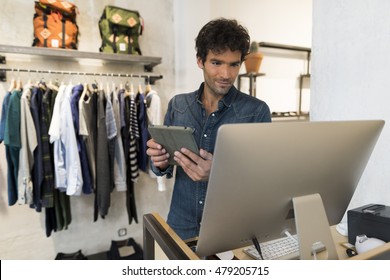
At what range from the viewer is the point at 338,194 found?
723 mm

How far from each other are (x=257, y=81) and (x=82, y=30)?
6.18 ft

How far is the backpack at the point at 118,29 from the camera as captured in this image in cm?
204

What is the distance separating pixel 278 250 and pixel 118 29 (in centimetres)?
202

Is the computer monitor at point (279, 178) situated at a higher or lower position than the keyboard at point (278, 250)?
higher

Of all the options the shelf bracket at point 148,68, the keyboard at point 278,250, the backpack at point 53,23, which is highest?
the backpack at point 53,23

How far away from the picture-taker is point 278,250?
2.79 ft

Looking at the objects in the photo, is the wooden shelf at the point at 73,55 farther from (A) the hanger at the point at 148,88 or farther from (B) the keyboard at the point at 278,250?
(B) the keyboard at the point at 278,250

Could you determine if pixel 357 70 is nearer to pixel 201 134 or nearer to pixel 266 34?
pixel 201 134

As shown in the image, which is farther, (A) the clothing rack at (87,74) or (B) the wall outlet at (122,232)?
(B) the wall outlet at (122,232)

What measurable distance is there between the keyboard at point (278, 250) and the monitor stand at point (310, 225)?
0.15 m

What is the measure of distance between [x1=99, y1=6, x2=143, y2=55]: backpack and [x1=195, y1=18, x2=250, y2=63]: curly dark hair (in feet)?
3.52

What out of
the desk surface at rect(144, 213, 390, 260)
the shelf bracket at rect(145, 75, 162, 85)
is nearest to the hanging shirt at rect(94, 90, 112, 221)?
the shelf bracket at rect(145, 75, 162, 85)

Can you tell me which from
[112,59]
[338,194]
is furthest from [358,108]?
[112,59]

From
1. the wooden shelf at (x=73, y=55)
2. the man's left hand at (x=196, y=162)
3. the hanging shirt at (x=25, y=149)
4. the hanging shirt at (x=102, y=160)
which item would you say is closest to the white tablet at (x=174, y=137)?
the man's left hand at (x=196, y=162)
